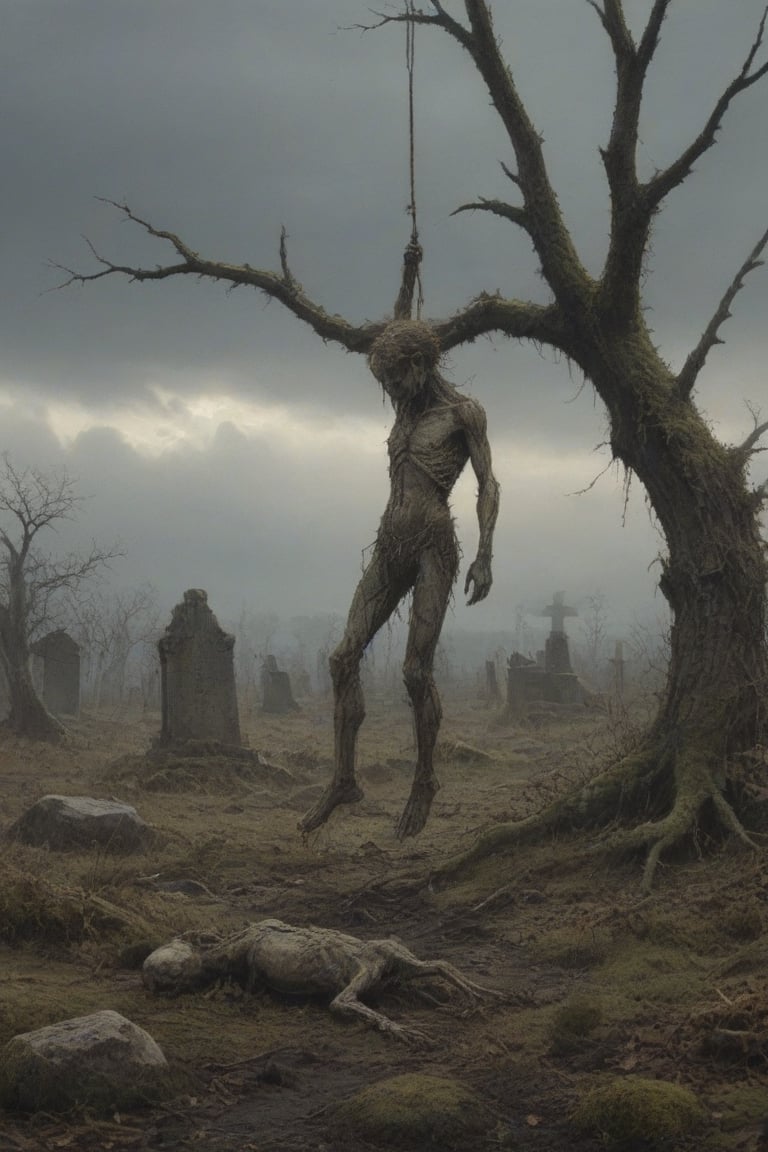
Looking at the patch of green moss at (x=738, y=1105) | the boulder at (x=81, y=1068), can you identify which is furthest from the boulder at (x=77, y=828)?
the patch of green moss at (x=738, y=1105)

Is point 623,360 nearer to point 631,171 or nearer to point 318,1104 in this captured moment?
point 631,171

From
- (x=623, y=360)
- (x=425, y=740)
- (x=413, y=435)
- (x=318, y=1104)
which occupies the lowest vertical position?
(x=318, y=1104)

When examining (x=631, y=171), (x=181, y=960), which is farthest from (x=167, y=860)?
(x=631, y=171)

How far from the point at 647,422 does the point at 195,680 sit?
8800 mm

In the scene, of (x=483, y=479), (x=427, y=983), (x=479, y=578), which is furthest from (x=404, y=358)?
(x=427, y=983)

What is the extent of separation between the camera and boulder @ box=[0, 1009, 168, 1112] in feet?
13.6

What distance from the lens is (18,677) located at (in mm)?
20672

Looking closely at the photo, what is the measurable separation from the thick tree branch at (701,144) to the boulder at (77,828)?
6603mm

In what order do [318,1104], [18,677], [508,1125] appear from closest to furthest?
[508,1125], [318,1104], [18,677]

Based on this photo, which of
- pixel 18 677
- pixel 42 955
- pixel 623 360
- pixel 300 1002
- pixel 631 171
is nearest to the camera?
pixel 300 1002

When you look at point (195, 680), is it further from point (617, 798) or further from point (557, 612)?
point (557, 612)

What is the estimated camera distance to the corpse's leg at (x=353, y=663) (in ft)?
19.6

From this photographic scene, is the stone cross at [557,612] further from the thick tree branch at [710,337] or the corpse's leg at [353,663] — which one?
the corpse's leg at [353,663]

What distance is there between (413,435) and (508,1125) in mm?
3282
